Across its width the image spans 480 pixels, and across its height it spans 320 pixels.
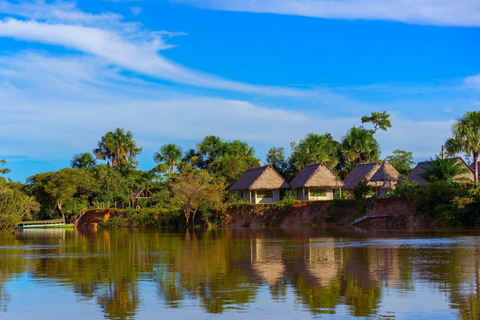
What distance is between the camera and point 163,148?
3337 inches

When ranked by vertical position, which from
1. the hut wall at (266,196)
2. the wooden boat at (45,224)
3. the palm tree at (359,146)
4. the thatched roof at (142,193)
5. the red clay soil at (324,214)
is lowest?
the wooden boat at (45,224)

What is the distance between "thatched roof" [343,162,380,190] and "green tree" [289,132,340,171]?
5.30 metres

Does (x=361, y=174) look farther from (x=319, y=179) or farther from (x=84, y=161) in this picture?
(x=84, y=161)

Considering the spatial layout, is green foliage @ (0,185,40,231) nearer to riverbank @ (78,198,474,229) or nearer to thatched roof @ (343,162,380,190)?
riverbank @ (78,198,474,229)

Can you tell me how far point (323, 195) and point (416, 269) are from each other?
45585mm

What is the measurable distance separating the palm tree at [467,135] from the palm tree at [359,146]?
22.3m

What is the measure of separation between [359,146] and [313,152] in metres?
6.51

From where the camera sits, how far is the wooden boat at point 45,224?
73.9m

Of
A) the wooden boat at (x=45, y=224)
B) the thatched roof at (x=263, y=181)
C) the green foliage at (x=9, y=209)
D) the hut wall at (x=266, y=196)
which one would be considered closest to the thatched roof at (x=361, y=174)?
the thatched roof at (x=263, y=181)

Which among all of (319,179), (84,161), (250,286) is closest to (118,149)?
(84,161)

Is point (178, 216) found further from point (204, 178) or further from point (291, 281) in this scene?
point (291, 281)

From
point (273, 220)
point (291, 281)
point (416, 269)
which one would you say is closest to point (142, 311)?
point (291, 281)

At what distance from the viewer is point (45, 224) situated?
249 ft

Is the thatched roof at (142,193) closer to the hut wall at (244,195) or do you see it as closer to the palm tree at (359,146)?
the hut wall at (244,195)
